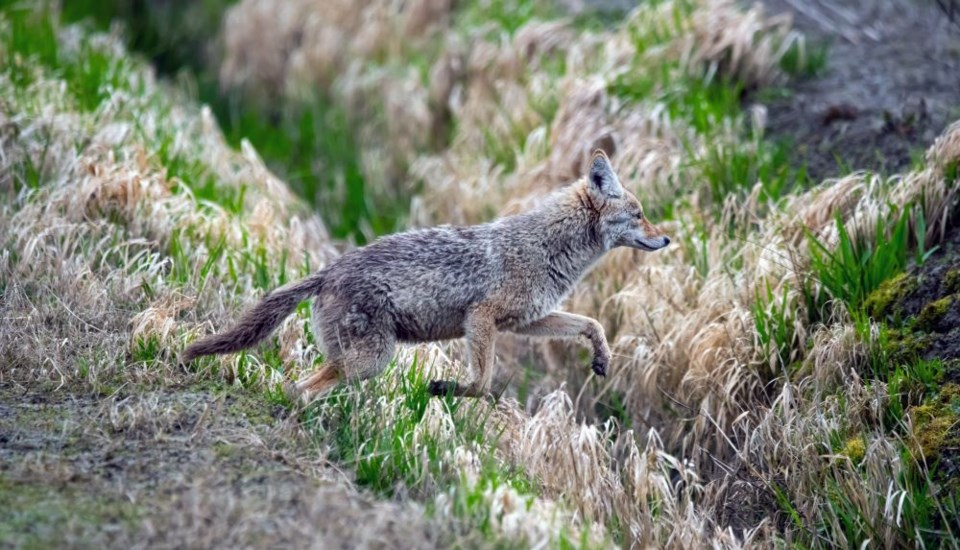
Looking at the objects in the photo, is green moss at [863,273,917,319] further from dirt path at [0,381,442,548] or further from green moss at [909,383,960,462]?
dirt path at [0,381,442,548]

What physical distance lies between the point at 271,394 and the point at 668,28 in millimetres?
6456

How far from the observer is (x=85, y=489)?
5406mm

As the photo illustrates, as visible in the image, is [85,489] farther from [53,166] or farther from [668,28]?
[668,28]

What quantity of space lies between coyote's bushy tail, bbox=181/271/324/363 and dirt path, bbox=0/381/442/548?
0.30 meters

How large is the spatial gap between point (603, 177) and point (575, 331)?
3.41ft

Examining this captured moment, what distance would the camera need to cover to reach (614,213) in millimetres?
7582

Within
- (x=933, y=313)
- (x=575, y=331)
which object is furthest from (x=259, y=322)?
(x=933, y=313)

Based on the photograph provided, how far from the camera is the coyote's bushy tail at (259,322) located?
251 inches

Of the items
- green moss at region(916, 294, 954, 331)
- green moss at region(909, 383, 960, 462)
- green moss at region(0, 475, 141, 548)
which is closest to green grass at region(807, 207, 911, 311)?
green moss at region(916, 294, 954, 331)

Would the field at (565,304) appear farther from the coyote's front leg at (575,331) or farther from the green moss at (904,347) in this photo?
the coyote's front leg at (575,331)

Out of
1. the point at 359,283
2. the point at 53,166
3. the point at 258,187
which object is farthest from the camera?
the point at 258,187

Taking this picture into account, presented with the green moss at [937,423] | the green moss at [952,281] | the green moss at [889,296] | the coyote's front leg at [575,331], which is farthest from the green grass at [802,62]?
the coyote's front leg at [575,331]

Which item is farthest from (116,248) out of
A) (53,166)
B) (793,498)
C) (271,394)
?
(793,498)

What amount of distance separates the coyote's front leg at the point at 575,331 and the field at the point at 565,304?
0.40 meters
